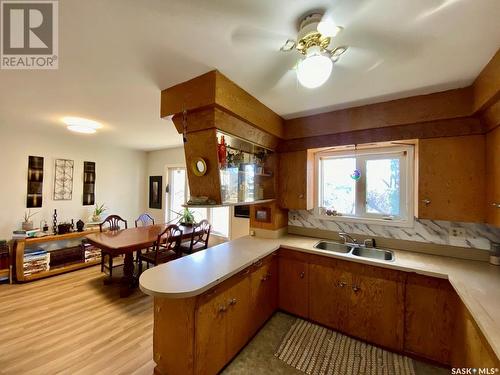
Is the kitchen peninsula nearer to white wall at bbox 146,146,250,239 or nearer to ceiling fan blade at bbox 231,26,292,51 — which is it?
ceiling fan blade at bbox 231,26,292,51

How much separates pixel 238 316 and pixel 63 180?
4.23 meters

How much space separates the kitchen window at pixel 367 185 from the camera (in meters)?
2.42

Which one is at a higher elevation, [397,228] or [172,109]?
[172,109]

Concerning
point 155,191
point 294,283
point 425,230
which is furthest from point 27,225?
point 425,230

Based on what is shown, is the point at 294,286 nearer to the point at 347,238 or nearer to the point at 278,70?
the point at 347,238

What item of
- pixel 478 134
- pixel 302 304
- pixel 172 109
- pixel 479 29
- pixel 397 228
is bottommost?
pixel 302 304

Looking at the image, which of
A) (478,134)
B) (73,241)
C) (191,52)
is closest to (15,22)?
(191,52)

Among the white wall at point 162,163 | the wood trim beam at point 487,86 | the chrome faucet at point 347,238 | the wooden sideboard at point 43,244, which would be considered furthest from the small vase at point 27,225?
the wood trim beam at point 487,86

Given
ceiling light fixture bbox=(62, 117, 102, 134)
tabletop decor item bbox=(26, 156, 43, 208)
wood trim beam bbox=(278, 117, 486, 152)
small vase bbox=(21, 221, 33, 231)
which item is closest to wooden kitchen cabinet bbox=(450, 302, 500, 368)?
wood trim beam bbox=(278, 117, 486, 152)

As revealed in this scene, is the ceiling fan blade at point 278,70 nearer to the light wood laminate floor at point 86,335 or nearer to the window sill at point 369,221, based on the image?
the window sill at point 369,221

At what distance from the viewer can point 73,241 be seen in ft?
13.2

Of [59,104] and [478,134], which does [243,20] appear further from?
[59,104]

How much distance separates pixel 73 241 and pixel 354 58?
5203 mm

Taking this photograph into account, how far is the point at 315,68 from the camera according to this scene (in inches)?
44.8
